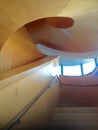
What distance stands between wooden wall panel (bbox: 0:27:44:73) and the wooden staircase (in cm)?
171

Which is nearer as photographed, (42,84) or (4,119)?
(4,119)

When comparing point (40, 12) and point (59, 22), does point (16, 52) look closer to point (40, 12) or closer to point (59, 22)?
point (40, 12)

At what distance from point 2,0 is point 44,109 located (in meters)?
2.69

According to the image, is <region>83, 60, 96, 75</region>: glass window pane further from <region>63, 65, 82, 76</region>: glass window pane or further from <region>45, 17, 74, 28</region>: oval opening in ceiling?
<region>45, 17, 74, 28</region>: oval opening in ceiling

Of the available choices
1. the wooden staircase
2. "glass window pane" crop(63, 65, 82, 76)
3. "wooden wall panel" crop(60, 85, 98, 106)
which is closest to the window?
"glass window pane" crop(63, 65, 82, 76)

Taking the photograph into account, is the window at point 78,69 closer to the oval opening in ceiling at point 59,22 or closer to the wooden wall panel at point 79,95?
the wooden wall panel at point 79,95

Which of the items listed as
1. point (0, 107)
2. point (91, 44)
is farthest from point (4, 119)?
point (91, 44)

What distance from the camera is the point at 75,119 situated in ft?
12.6

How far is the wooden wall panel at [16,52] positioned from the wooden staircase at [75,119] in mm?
1713

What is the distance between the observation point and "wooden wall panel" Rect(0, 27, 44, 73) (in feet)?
11.2

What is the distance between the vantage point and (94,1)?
390cm

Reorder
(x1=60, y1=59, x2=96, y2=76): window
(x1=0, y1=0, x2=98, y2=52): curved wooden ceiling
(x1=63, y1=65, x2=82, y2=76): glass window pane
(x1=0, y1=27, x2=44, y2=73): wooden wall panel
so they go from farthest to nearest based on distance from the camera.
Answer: (x1=63, y1=65, x2=82, y2=76): glass window pane < (x1=60, y1=59, x2=96, y2=76): window < (x1=0, y1=27, x2=44, y2=73): wooden wall panel < (x1=0, y1=0, x2=98, y2=52): curved wooden ceiling

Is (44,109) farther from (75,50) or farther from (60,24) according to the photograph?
(75,50)

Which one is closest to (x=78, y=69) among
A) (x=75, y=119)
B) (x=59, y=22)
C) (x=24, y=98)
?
(x=59, y=22)
